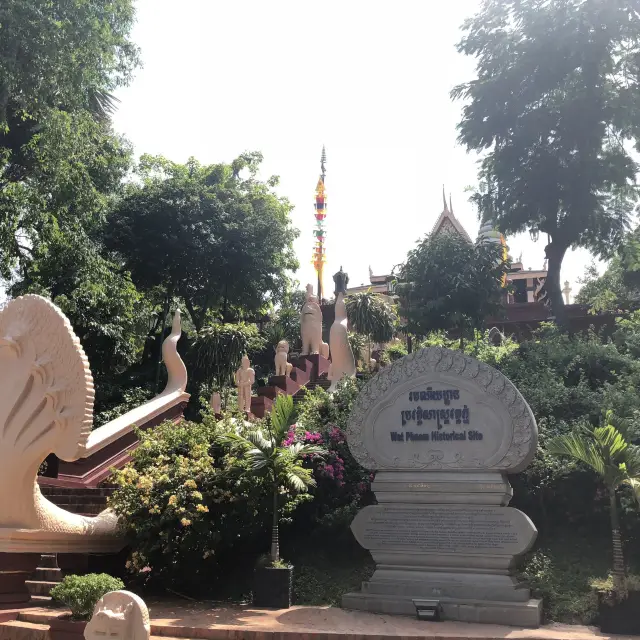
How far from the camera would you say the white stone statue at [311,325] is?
69.9 ft

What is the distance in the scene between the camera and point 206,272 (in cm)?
2419

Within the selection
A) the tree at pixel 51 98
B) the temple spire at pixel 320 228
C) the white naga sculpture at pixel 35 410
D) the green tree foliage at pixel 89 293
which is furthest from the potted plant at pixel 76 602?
the temple spire at pixel 320 228

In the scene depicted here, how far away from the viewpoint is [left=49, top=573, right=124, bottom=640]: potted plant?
5.40 m

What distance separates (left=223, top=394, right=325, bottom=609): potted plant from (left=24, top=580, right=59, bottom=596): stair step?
2214 mm

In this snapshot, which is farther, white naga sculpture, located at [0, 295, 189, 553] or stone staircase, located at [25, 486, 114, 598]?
stone staircase, located at [25, 486, 114, 598]

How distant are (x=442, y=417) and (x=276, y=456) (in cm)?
181

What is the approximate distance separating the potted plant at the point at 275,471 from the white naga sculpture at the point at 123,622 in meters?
2.88

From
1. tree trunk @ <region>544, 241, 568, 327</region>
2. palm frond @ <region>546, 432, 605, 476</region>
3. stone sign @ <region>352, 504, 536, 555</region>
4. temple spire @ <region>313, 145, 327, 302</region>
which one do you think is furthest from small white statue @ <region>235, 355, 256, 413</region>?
temple spire @ <region>313, 145, 327, 302</region>

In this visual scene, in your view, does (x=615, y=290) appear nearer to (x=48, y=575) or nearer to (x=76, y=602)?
(x=48, y=575)

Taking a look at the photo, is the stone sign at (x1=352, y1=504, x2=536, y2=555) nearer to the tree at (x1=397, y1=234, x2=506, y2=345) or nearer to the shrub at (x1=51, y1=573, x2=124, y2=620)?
the shrub at (x1=51, y1=573, x2=124, y2=620)

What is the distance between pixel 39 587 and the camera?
740 cm

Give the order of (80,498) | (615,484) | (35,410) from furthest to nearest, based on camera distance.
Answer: (80,498)
(35,410)
(615,484)

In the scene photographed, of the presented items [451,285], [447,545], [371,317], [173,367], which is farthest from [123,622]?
[371,317]

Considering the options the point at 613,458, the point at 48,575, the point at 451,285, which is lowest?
the point at 48,575
